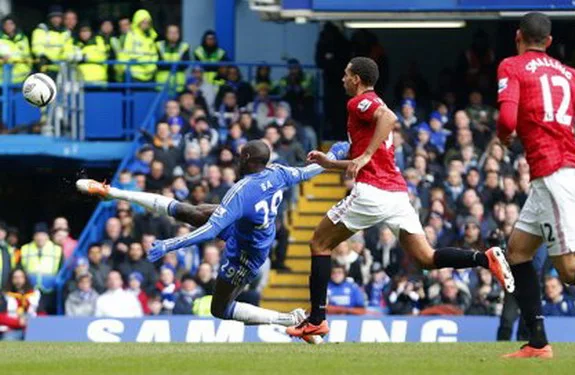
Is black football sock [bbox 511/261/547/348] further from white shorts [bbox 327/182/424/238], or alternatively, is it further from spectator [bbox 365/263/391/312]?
spectator [bbox 365/263/391/312]

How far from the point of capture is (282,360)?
47.2 feet

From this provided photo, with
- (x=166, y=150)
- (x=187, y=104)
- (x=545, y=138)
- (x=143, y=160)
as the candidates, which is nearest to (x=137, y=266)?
(x=143, y=160)

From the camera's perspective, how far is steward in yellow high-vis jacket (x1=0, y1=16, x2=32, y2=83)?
2753 cm

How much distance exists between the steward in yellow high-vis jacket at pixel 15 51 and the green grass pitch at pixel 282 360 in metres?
11.2

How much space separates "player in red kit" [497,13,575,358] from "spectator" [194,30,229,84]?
14.1 meters

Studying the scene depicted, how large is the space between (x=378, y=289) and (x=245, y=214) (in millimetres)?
7357

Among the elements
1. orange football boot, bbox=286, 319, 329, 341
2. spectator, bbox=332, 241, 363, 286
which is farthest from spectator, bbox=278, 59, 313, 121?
orange football boot, bbox=286, 319, 329, 341

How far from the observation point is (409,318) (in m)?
21.8

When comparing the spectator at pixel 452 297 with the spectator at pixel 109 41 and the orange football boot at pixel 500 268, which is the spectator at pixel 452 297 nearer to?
the spectator at pixel 109 41

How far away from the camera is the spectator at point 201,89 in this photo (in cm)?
2694

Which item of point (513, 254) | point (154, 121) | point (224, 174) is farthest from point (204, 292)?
point (513, 254)

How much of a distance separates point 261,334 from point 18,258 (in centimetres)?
490

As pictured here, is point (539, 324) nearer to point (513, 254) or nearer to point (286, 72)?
point (513, 254)

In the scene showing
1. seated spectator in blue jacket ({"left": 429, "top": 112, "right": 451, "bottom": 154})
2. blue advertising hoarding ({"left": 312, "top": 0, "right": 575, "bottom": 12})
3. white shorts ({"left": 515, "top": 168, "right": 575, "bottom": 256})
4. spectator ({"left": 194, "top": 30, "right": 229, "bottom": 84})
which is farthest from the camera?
spectator ({"left": 194, "top": 30, "right": 229, "bottom": 84})
